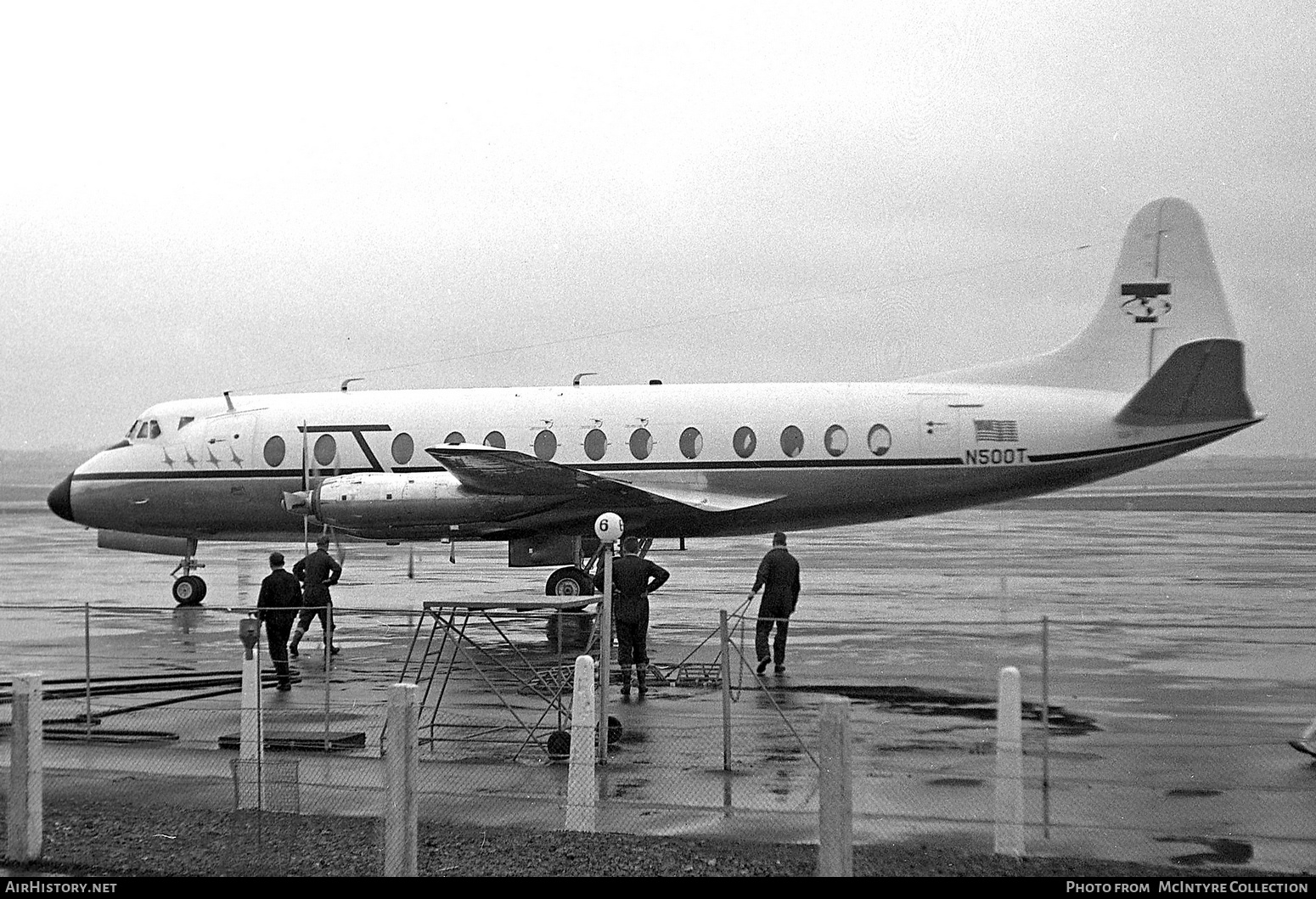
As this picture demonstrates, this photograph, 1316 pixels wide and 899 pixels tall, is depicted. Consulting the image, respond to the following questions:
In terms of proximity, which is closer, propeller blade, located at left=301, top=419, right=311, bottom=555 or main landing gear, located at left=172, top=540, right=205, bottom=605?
propeller blade, located at left=301, top=419, right=311, bottom=555

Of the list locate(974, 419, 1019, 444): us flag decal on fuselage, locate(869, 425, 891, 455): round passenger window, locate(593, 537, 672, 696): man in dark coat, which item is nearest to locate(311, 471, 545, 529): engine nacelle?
locate(869, 425, 891, 455): round passenger window

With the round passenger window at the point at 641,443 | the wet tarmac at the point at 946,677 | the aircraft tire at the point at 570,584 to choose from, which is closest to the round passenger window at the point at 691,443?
the round passenger window at the point at 641,443

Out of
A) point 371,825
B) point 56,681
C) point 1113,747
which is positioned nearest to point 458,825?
point 371,825

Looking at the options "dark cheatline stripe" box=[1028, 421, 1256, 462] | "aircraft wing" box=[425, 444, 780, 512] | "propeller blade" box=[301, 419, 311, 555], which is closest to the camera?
"aircraft wing" box=[425, 444, 780, 512]

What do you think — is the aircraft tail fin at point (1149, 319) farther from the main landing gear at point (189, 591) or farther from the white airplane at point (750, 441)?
the main landing gear at point (189, 591)

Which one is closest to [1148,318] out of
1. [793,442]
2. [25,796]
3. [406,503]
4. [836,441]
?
[836,441]

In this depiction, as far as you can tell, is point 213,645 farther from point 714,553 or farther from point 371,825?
point 714,553

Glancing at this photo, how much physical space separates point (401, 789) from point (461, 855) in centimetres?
85

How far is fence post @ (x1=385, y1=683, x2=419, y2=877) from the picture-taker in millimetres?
7586

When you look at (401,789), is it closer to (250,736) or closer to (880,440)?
(250,736)

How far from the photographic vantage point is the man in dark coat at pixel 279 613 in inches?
600

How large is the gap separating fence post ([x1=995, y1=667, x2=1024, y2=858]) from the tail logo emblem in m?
17.2

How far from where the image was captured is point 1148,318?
24203 mm

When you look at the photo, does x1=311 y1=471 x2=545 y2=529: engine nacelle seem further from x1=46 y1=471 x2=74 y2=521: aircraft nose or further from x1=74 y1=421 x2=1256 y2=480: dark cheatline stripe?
x1=46 y1=471 x2=74 y2=521: aircraft nose
